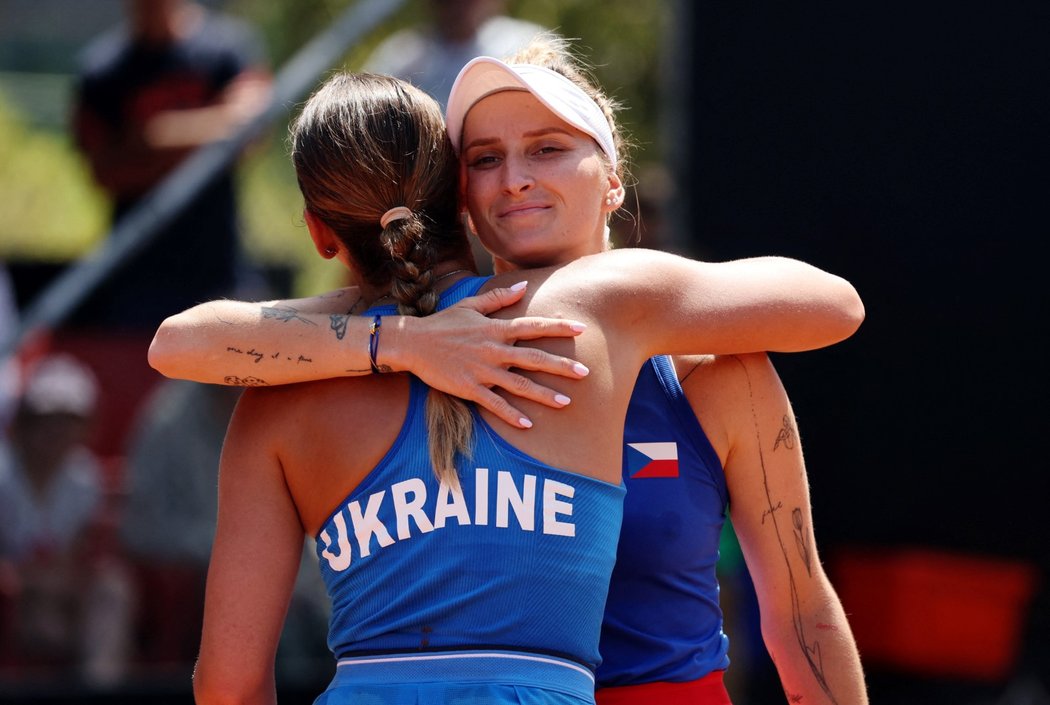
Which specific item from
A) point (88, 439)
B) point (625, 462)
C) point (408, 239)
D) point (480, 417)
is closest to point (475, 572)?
point (480, 417)

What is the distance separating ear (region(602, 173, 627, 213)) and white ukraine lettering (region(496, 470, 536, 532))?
63 cm

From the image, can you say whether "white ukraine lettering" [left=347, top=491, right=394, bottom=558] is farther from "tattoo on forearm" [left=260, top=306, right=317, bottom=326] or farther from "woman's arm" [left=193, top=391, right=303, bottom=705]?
"tattoo on forearm" [left=260, top=306, right=317, bottom=326]

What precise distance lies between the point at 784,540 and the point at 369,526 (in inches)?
27.6

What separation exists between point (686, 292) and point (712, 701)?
0.62 metres

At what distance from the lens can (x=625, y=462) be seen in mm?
2150

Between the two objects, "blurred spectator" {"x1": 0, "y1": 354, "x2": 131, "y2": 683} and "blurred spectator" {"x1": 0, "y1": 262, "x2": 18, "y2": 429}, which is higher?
"blurred spectator" {"x1": 0, "y1": 262, "x2": 18, "y2": 429}

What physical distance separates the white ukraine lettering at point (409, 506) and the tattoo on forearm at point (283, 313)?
1.10ft

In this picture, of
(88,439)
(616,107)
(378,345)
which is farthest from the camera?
(88,439)

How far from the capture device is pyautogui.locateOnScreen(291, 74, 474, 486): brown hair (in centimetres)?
207

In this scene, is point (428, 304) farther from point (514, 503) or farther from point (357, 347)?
point (514, 503)

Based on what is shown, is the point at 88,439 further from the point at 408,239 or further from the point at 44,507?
the point at 408,239

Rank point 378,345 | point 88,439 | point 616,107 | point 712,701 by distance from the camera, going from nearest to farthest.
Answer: point 378,345, point 712,701, point 616,107, point 88,439

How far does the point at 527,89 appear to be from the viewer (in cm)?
221

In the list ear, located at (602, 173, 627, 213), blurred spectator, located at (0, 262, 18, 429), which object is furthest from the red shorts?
blurred spectator, located at (0, 262, 18, 429)
